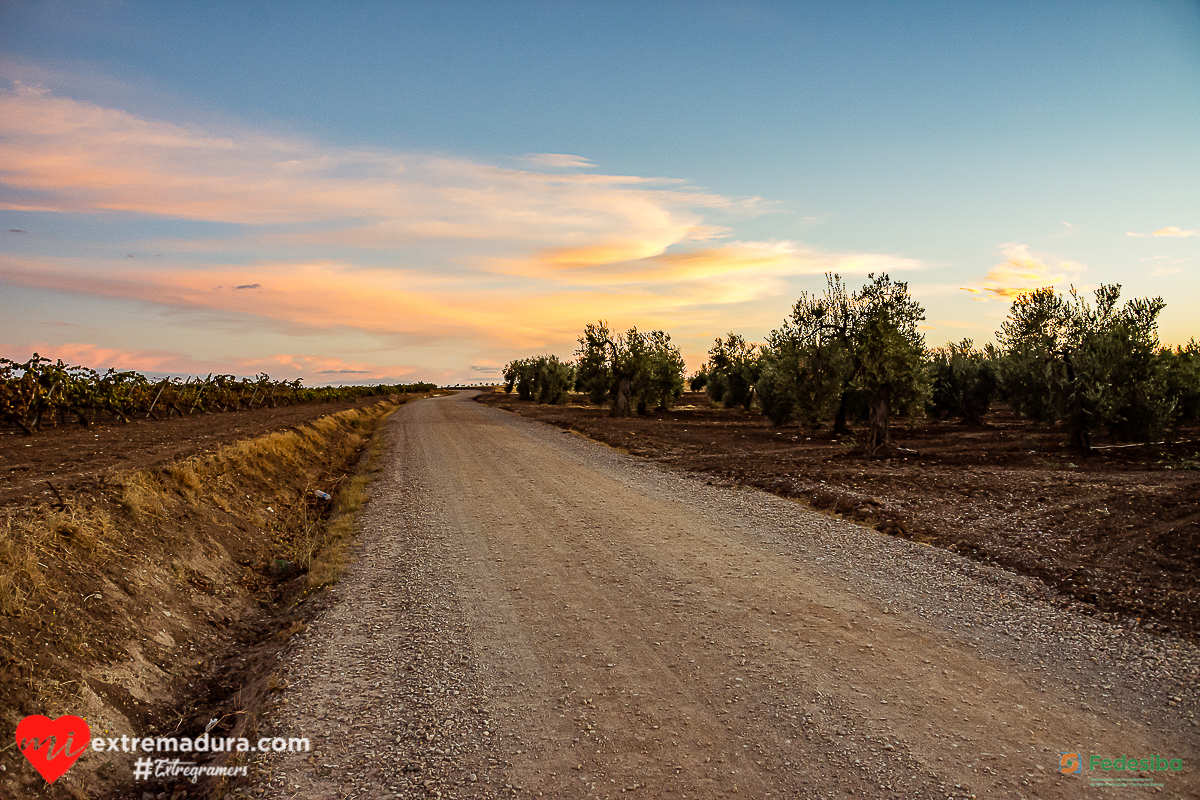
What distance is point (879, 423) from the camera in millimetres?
21844

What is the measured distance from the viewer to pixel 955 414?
123 ft

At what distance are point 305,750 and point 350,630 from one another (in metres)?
2.24

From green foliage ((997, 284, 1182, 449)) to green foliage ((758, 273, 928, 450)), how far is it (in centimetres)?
439

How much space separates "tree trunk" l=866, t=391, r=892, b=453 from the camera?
21.6m

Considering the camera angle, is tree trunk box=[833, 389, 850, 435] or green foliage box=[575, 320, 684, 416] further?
green foliage box=[575, 320, 684, 416]

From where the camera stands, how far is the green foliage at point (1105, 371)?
65.9 feet

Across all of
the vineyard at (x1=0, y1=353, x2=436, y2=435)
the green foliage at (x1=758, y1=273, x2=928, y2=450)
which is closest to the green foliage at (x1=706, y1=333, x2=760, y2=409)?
the green foliage at (x1=758, y1=273, x2=928, y2=450)

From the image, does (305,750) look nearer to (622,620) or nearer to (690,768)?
(690,768)

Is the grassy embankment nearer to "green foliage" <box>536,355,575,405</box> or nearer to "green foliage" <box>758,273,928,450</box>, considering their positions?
"green foliage" <box>758,273,928,450</box>

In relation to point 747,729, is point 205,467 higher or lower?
higher

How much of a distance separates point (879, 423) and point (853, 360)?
4465 mm

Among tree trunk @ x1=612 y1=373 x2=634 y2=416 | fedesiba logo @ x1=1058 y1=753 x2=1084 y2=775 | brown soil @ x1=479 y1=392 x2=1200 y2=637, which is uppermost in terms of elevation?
tree trunk @ x1=612 y1=373 x2=634 y2=416

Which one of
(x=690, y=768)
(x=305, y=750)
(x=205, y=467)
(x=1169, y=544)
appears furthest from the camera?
(x=205, y=467)

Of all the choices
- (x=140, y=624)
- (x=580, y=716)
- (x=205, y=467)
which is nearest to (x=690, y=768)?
(x=580, y=716)
